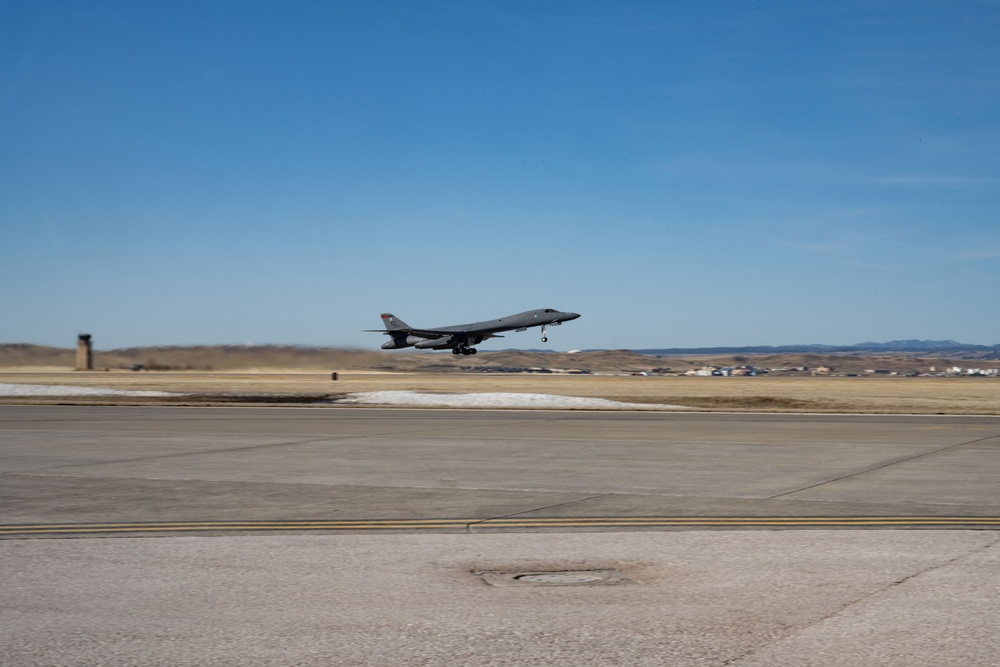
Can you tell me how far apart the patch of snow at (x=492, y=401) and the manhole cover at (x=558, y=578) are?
3383 centimetres

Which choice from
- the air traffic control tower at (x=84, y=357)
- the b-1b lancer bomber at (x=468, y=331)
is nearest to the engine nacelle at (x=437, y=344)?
the b-1b lancer bomber at (x=468, y=331)

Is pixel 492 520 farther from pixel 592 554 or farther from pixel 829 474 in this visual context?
pixel 829 474

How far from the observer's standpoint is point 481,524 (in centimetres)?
1259

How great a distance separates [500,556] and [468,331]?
7716 cm

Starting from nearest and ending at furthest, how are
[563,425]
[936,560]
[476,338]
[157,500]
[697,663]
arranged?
[697,663], [936,560], [157,500], [563,425], [476,338]

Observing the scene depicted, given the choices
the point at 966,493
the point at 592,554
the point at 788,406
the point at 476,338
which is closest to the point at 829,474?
the point at 966,493

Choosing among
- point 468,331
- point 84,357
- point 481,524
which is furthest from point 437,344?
point 481,524

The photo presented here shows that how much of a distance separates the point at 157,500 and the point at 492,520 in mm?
5379

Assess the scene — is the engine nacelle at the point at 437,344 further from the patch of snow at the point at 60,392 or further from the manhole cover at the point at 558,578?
the manhole cover at the point at 558,578

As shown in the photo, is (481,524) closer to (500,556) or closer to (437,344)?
(500,556)

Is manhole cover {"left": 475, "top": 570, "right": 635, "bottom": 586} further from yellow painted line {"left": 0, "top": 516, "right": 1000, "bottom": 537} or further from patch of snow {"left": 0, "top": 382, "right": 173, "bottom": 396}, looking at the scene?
patch of snow {"left": 0, "top": 382, "right": 173, "bottom": 396}

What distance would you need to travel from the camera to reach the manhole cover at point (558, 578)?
9.00 metres

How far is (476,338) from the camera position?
290 feet

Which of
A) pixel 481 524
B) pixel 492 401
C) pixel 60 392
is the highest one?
pixel 60 392
